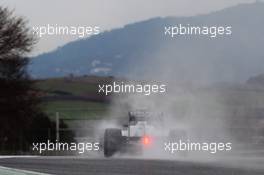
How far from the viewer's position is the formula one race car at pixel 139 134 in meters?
16.3

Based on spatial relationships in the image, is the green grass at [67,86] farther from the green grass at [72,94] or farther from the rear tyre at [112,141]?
the rear tyre at [112,141]

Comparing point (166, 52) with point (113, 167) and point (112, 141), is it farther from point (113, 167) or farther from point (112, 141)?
point (113, 167)

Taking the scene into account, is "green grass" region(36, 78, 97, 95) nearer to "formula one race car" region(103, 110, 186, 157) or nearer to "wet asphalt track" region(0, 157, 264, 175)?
"formula one race car" region(103, 110, 186, 157)

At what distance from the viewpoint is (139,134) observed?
16.6 metres

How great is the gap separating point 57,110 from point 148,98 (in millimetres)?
1636

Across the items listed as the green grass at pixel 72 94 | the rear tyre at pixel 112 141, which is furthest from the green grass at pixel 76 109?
the rear tyre at pixel 112 141

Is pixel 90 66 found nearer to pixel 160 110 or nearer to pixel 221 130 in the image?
pixel 160 110

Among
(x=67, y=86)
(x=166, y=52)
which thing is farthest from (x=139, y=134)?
(x=67, y=86)

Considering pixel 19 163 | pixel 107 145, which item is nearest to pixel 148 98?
pixel 107 145

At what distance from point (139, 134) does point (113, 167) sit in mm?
3010

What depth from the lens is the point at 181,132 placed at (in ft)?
53.5

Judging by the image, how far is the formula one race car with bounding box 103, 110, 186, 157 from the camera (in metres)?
16.3

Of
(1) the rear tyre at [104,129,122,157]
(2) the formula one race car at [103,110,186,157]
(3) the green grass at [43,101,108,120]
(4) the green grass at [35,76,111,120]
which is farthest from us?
(1) the rear tyre at [104,129,122,157]

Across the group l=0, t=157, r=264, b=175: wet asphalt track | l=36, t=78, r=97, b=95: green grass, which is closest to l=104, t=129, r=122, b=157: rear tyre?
l=0, t=157, r=264, b=175: wet asphalt track
